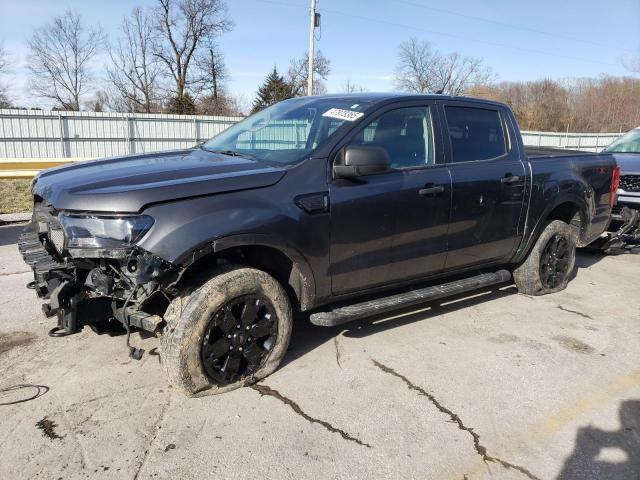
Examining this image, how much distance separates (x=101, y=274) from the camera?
9.51 ft

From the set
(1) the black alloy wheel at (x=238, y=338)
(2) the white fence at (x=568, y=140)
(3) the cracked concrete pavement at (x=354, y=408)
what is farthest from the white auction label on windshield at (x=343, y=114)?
(2) the white fence at (x=568, y=140)

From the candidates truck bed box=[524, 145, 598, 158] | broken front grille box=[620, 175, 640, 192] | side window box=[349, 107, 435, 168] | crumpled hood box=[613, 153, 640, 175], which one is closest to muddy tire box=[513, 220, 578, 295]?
truck bed box=[524, 145, 598, 158]

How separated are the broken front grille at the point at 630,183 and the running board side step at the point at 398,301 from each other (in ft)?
13.6

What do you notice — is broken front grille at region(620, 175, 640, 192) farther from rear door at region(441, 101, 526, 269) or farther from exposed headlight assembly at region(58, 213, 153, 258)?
exposed headlight assembly at region(58, 213, 153, 258)

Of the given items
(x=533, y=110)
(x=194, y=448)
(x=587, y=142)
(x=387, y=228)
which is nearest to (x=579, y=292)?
(x=387, y=228)

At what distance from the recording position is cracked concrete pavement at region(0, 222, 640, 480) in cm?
259

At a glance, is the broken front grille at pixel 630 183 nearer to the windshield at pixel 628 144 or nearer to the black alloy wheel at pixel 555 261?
the windshield at pixel 628 144

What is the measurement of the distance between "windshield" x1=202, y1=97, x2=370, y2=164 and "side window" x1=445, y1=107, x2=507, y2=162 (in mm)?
920

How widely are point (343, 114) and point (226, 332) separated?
5.82ft

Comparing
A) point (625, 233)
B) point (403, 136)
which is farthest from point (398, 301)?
point (625, 233)

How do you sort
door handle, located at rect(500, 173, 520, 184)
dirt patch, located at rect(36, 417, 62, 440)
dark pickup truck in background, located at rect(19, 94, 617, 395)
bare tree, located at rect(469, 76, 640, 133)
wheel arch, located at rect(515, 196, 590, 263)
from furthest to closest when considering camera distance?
bare tree, located at rect(469, 76, 640, 133)
wheel arch, located at rect(515, 196, 590, 263)
door handle, located at rect(500, 173, 520, 184)
dark pickup truck in background, located at rect(19, 94, 617, 395)
dirt patch, located at rect(36, 417, 62, 440)

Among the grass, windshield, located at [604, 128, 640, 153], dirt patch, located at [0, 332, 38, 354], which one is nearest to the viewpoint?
dirt patch, located at [0, 332, 38, 354]

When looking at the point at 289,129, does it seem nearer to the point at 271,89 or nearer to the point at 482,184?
the point at 482,184

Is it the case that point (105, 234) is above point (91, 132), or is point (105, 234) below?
below
